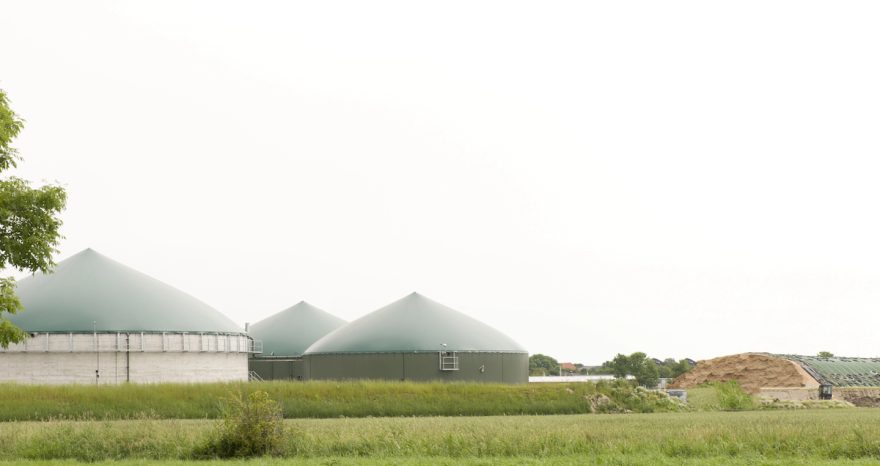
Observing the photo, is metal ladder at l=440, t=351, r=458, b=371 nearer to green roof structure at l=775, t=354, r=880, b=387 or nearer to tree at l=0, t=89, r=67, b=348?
green roof structure at l=775, t=354, r=880, b=387

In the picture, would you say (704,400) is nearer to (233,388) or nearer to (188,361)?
(233,388)

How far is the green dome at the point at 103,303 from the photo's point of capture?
7156cm

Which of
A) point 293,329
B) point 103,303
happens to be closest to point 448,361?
point 103,303

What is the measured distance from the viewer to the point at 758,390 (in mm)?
87000

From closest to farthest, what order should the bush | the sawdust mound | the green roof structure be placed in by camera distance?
the bush, the sawdust mound, the green roof structure

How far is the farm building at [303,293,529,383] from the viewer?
81500mm

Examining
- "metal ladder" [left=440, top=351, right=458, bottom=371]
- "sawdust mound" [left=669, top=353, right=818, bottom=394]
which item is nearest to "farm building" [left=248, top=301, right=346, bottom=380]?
"metal ladder" [left=440, top=351, right=458, bottom=371]

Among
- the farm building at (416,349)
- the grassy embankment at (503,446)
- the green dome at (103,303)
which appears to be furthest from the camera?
the farm building at (416,349)

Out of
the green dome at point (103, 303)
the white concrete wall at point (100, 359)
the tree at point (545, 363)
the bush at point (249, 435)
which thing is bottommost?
the tree at point (545, 363)

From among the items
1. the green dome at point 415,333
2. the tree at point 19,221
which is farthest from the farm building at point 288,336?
the tree at point 19,221

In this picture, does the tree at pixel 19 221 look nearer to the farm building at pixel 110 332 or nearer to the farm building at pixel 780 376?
the farm building at pixel 110 332

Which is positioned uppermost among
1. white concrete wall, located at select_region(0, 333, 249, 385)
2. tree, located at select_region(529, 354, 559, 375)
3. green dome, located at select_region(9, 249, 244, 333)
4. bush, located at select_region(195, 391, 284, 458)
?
green dome, located at select_region(9, 249, 244, 333)

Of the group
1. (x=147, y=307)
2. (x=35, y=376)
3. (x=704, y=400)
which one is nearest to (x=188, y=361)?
(x=147, y=307)

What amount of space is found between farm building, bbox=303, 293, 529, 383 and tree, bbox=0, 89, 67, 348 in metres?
48.7
